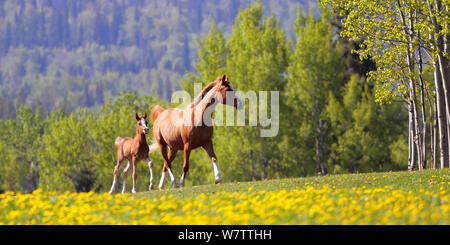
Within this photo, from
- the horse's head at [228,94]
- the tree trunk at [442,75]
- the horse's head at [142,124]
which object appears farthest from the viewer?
the horse's head at [142,124]

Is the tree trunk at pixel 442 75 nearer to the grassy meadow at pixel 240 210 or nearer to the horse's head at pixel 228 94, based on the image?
the horse's head at pixel 228 94

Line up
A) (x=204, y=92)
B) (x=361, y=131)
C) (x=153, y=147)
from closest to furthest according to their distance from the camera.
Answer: (x=204, y=92) → (x=153, y=147) → (x=361, y=131)

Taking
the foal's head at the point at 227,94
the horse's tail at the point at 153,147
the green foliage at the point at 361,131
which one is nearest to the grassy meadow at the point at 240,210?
the foal's head at the point at 227,94

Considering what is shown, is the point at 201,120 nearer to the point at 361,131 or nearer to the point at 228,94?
the point at 228,94

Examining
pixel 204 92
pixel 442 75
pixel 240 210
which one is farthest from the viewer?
pixel 442 75

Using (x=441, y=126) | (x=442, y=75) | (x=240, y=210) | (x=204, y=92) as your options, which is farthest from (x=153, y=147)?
(x=240, y=210)

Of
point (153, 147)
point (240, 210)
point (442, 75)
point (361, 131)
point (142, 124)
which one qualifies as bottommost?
point (240, 210)

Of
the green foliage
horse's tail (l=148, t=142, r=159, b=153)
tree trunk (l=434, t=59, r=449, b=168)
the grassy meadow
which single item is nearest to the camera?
the grassy meadow

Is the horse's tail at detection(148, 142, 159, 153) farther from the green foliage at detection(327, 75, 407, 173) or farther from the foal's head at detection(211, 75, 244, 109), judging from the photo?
the green foliage at detection(327, 75, 407, 173)

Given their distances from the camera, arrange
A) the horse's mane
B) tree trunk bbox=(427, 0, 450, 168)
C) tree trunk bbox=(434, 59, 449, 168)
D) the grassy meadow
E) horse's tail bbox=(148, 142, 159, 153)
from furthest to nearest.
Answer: horse's tail bbox=(148, 142, 159, 153) → tree trunk bbox=(434, 59, 449, 168) → tree trunk bbox=(427, 0, 450, 168) → the horse's mane → the grassy meadow

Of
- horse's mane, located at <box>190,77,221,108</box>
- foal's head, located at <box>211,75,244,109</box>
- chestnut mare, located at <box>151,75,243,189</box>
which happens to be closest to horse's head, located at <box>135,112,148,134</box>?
chestnut mare, located at <box>151,75,243,189</box>

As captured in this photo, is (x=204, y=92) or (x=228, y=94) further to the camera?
(x=204, y=92)

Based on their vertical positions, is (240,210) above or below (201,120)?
below

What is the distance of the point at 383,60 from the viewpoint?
75.7 ft
